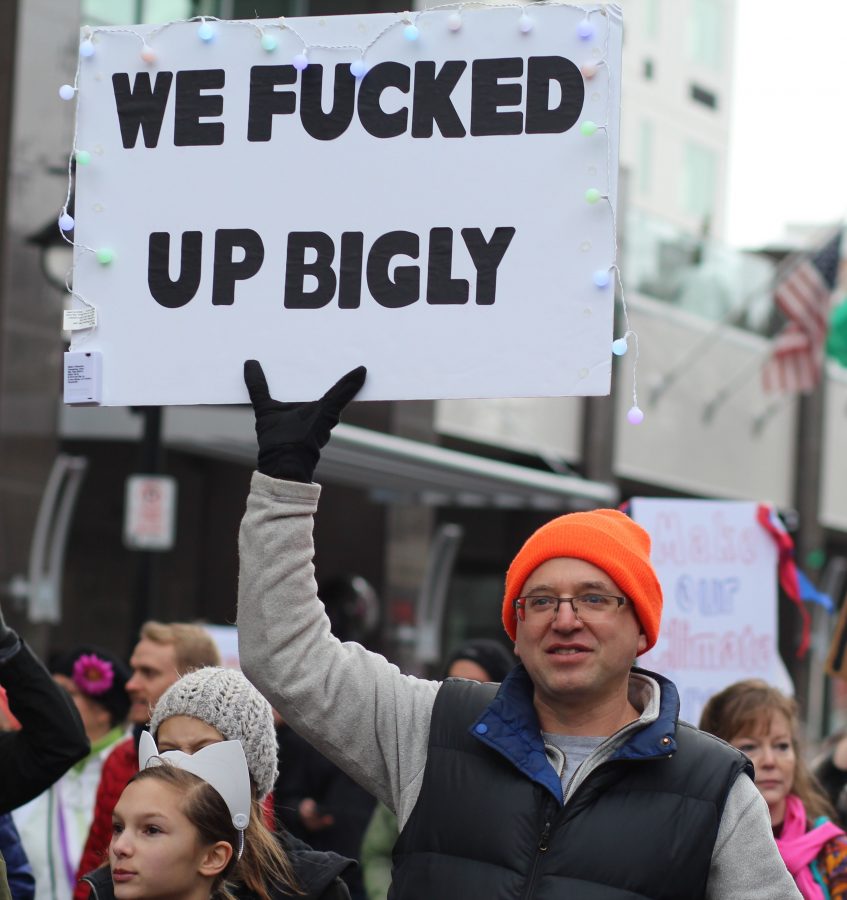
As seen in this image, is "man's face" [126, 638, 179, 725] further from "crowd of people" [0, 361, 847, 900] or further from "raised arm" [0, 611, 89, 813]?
"crowd of people" [0, 361, 847, 900]

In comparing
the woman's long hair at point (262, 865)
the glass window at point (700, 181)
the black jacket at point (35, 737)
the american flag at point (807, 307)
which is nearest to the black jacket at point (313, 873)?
the woman's long hair at point (262, 865)

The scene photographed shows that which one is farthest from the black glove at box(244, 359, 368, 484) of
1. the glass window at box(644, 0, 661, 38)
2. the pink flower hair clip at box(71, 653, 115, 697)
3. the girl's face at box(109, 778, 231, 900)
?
the glass window at box(644, 0, 661, 38)

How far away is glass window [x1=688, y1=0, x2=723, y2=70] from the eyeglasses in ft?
108

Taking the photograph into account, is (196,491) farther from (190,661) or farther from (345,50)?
(345,50)

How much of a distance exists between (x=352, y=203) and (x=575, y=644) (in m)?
1.09

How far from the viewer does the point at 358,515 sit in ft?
62.1

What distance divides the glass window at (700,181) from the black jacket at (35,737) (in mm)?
34900

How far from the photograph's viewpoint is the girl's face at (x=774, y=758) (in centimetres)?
508

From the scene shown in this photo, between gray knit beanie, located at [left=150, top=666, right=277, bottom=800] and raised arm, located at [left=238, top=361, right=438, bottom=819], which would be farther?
gray knit beanie, located at [left=150, top=666, right=277, bottom=800]

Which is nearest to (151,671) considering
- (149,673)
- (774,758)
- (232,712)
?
(149,673)

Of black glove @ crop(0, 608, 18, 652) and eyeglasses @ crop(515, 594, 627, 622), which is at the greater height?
eyeglasses @ crop(515, 594, 627, 622)

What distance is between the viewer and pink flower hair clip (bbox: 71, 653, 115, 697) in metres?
6.56

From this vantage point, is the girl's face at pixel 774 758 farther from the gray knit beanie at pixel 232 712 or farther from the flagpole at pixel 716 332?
the flagpole at pixel 716 332

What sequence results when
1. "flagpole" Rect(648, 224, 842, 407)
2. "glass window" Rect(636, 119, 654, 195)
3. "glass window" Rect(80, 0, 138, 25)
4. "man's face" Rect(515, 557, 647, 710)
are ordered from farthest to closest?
"glass window" Rect(636, 119, 654, 195)
"flagpole" Rect(648, 224, 842, 407)
"glass window" Rect(80, 0, 138, 25)
"man's face" Rect(515, 557, 647, 710)
